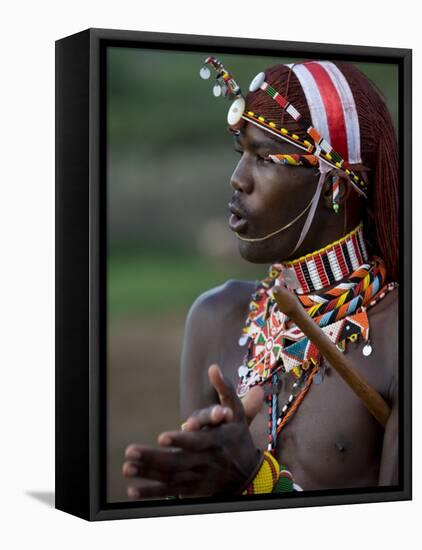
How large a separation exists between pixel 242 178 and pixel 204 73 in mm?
461

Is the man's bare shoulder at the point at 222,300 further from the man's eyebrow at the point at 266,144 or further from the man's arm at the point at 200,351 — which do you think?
the man's eyebrow at the point at 266,144

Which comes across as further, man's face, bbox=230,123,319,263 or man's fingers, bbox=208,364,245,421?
man's face, bbox=230,123,319,263

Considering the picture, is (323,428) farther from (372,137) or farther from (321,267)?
(372,137)

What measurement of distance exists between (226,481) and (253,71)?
171cm

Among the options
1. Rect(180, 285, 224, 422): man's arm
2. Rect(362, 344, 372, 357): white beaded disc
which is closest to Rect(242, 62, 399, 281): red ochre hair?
Rect(362, 344, 372, 357): white beaded disc

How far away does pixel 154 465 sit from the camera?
21.4ft

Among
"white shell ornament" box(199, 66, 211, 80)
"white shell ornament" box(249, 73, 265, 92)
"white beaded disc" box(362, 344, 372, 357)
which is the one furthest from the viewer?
"white beaded disc" box(362, 344, 372, 357)

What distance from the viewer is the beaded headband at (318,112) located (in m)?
6.91

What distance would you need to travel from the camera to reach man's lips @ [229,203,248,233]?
6934mm

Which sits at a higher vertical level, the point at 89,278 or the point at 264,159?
the point at 264,159

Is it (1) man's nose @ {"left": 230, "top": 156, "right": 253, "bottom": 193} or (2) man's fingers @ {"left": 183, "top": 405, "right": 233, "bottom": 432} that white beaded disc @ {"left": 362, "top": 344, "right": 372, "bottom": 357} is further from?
(1) man's nose @ {"left": 230, "top": 156, "right": 253, "bottom": 193}

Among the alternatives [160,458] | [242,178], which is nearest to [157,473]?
[160,458]

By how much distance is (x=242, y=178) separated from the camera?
6922 millimetres

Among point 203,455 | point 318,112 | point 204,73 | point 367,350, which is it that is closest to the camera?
point 203,455
